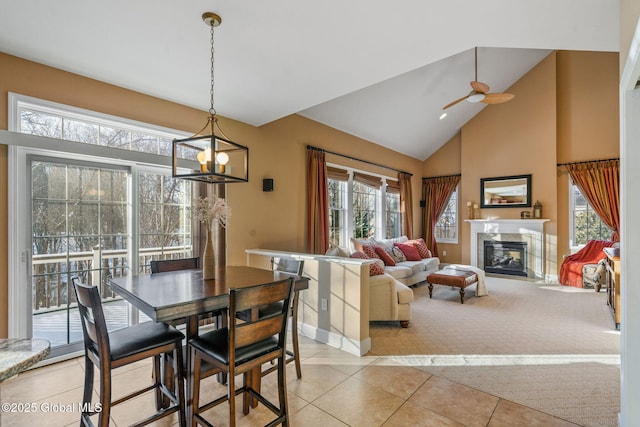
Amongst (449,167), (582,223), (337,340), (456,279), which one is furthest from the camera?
(449,167)

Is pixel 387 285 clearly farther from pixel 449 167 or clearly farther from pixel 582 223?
pixel 449 167

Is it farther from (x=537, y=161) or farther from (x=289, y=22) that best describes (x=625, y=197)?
(x=537, y=161)

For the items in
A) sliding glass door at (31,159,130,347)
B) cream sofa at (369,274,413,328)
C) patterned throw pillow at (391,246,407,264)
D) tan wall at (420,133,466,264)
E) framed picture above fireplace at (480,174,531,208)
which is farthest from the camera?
tan wall at (420,133,466,264)

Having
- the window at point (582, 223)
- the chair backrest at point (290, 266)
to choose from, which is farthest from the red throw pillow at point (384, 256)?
the window at point (582, 223)

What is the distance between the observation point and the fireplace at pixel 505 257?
6.95 metres

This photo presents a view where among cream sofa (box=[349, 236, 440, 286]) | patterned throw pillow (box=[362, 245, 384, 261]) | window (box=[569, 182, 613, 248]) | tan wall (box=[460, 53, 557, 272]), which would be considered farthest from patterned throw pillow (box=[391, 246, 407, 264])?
window (box=[569, 182, 613, 248])

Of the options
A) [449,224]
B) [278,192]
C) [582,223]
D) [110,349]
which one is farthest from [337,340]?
[582,223]

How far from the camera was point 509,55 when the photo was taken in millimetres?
6066

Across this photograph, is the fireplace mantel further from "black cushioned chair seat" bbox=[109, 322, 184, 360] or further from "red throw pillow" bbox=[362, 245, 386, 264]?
"black cushioned chair seat" bbox=[109, 322, 184, 360]

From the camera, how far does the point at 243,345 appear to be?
69.3 inches

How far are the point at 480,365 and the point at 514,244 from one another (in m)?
5.16

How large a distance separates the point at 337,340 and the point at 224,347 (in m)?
1.68

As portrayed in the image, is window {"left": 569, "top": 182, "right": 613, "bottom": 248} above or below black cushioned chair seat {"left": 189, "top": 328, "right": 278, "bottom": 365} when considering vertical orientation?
above

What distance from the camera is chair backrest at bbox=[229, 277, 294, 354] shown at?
1678mm
